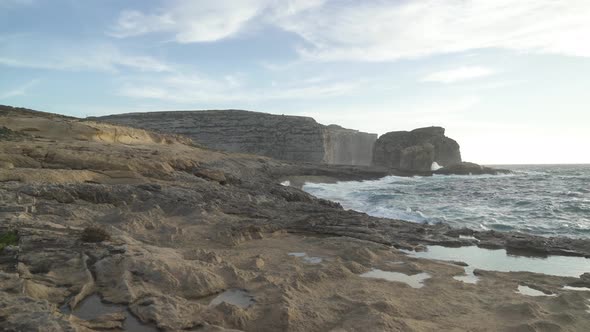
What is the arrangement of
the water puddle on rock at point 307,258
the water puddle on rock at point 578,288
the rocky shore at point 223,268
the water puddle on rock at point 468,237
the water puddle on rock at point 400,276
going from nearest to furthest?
the rocky shore at point 223,268
the water puddle on rock at point 578,288
the water puddle on rock at point 400,276
the water puddle on rock at point 307,258
the water puddle on rock at point 468,237

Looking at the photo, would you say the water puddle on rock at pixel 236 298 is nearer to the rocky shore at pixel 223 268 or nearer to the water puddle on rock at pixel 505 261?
the rocky shore at pixel 223 268

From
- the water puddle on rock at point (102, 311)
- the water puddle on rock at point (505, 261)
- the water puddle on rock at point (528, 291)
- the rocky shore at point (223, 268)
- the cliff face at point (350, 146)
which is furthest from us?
the cliff face at point (350, 146)

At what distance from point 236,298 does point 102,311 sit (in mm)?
1826

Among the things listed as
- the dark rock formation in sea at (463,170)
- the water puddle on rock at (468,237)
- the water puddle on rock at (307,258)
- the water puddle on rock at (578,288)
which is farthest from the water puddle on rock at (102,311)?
the dark rock formation in sea at (463,170)

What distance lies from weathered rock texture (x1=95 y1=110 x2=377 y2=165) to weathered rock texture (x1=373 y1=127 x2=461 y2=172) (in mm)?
13657

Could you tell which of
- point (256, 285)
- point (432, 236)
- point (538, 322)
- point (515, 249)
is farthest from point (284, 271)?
point (515, 249)

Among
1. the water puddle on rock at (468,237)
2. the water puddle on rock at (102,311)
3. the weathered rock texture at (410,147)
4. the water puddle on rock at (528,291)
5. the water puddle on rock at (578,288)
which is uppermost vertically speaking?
the weathered rock texture at (410,147)

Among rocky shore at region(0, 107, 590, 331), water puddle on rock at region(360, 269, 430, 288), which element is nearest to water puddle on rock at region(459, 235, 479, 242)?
rocky shore at region(0, 107, 590, 331)

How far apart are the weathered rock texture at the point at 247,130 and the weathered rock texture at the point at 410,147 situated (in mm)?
13657

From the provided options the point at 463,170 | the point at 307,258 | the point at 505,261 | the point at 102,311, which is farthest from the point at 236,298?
the point at 463,170

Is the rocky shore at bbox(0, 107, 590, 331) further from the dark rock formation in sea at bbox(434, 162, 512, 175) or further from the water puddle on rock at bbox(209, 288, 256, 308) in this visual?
the dark rock formation in sea at bbox(434, 162, 512, 175)

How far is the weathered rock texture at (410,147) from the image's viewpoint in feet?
243

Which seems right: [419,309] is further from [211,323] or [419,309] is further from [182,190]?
[182,190]

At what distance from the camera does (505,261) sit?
9625 mm
